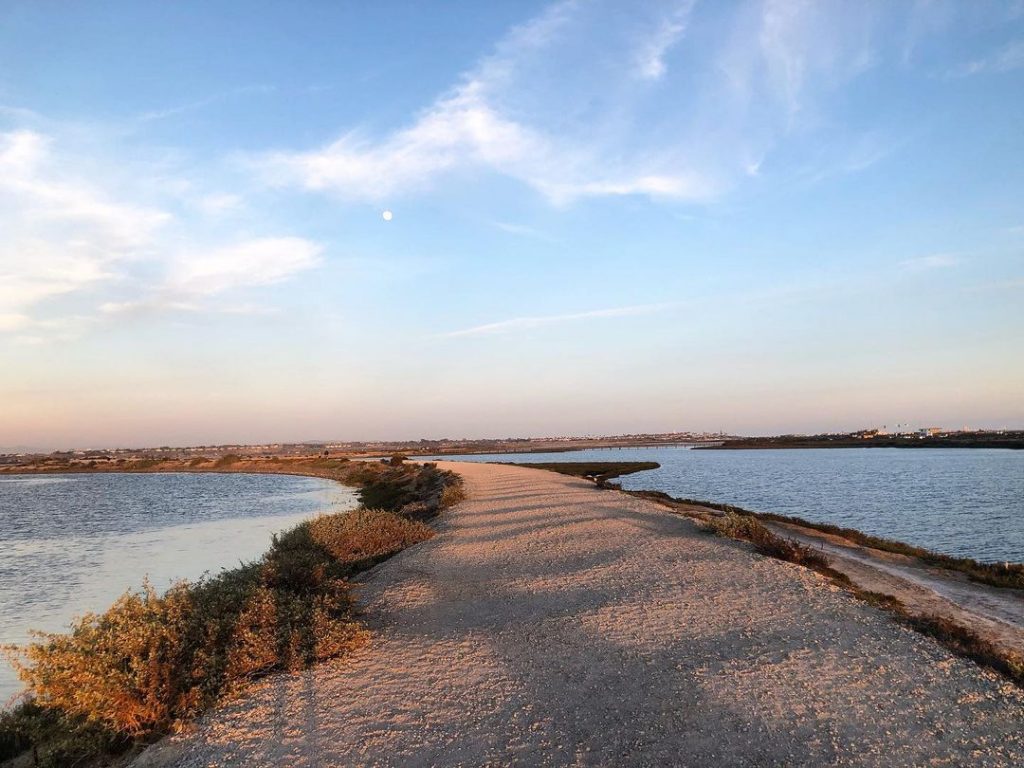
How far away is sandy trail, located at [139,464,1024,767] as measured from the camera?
19.5ft

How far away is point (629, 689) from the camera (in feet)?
23.5

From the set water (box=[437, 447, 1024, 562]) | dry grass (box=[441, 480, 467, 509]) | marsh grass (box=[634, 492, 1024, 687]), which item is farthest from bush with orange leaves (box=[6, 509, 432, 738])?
water (box=[437, 447, 1024, 562])

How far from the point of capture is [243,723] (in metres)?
6.84

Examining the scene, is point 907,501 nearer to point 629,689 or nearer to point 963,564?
point 963,564

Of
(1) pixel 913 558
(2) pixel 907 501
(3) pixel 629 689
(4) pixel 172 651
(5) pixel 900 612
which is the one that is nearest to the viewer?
(3) pixel 629 689

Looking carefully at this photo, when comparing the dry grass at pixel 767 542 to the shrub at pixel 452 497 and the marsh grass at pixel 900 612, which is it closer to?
the marsh grass at pixel 900 612

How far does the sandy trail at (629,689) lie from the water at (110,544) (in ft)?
20.7

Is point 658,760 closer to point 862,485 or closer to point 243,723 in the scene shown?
point 243,723

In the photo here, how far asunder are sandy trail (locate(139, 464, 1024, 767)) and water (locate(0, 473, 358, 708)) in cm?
632

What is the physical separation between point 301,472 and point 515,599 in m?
86.5

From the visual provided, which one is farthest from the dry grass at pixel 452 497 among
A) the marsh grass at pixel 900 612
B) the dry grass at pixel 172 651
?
the dry grass at pixel 172 651

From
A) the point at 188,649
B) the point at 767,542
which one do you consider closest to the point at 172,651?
the point at 188,649

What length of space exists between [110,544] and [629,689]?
2594cm


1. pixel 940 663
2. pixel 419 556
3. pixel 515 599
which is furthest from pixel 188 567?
pixel 940 663
